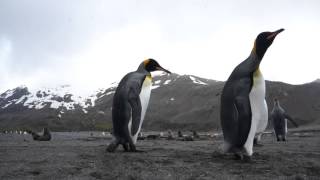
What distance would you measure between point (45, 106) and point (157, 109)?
4889 centimetres

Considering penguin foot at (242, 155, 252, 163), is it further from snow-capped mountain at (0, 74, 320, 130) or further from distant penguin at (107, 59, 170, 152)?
snow-capped mountain at (0, 74, 320, 130)

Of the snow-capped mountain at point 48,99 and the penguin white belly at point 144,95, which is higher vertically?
the snow-capped mountain at point 48,99

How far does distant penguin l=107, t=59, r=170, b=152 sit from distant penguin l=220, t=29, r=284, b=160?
7.82 ft

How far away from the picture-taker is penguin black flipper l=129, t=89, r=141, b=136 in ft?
31.3

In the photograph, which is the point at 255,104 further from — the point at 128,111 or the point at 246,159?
the point at 128,111

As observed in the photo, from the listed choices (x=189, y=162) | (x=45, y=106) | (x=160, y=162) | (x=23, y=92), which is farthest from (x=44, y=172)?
(x=23, y=92)

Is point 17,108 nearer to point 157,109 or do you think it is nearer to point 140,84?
point 157,109

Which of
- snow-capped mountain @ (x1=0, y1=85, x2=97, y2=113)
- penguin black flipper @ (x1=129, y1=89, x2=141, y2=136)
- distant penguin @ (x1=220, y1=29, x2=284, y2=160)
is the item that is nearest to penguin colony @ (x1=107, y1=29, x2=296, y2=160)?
distant penguin @ (x1=220, y1=29, x2=284, y2=160)

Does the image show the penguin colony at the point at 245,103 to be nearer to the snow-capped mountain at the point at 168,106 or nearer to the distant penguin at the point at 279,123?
the distant penguin at the point at 279,123

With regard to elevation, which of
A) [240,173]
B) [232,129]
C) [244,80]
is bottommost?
[240,173]

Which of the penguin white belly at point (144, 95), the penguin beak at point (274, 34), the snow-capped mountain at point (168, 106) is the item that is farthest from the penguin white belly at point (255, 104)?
the snow-capped mountain at point (168, 106)

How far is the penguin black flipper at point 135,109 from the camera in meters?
9.55

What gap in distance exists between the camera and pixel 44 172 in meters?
5.71

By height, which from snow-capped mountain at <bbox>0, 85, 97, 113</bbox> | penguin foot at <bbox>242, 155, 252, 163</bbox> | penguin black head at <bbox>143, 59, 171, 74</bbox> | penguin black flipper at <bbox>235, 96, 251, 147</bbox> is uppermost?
snow-capped mountain at <bbox>0, 85, 97, 113</bbox>
